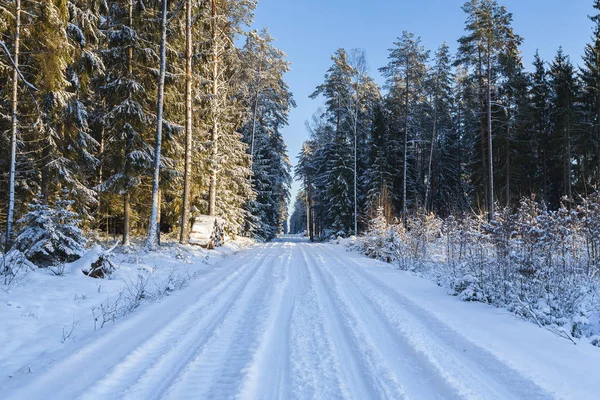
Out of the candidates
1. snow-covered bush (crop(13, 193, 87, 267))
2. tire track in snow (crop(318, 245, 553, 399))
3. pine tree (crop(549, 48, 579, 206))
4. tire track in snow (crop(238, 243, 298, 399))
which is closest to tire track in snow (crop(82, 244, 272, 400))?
tire track in snow (crop(238, 243, 298, 399))

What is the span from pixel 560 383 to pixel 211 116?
15.9m

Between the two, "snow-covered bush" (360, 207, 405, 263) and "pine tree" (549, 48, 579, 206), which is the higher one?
"pine tree" (549, 48, 579, 206)

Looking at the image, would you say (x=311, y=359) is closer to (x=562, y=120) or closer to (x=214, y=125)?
(x=214, y=125)

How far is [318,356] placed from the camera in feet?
10.4

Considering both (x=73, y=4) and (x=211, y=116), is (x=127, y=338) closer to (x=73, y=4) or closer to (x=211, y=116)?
(x=73, y=4)

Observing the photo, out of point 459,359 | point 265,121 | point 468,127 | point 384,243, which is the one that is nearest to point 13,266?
point 459,359

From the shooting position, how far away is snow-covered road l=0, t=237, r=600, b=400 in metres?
2.53

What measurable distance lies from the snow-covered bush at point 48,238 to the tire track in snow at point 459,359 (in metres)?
6.52

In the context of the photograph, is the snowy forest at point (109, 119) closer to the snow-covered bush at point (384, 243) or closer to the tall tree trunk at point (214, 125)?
the tall tree trunk at point (214, 125)

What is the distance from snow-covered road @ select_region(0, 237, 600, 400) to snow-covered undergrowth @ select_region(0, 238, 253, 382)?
0.37 meters

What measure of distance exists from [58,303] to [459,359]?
5.34 meters

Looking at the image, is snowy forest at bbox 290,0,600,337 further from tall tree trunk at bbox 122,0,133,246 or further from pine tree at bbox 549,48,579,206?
tall tree trunk at bbox 122,0,133,246

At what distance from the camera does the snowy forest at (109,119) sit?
8.53 metres

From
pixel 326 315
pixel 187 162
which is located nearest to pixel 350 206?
pixel 187 162
